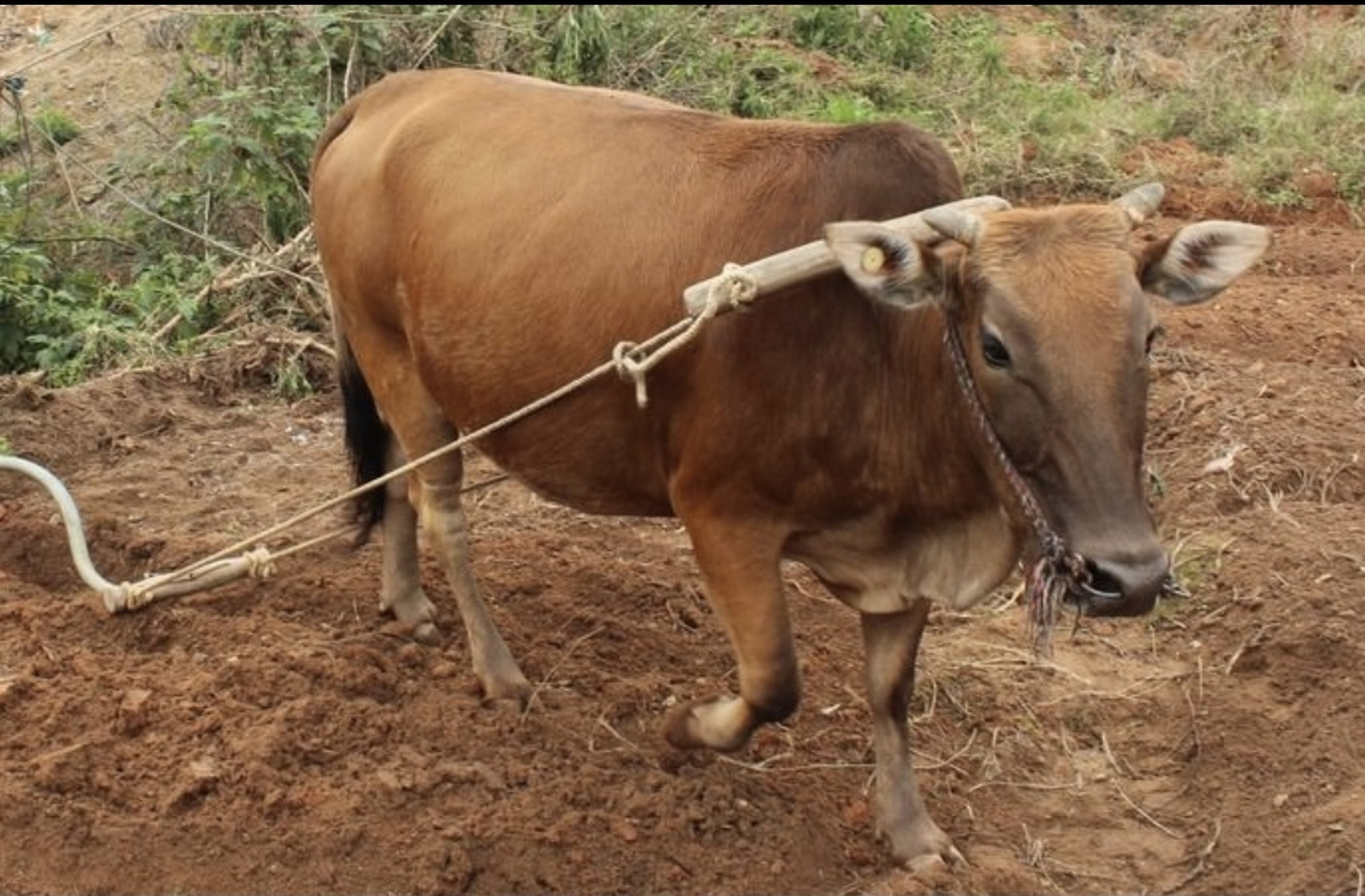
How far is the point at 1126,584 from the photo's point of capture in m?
3.40

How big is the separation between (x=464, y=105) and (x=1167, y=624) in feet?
9.25

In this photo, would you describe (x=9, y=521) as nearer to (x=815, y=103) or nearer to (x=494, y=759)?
(x=494, y=759)

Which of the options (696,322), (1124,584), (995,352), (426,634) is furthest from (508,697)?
(1124,584)

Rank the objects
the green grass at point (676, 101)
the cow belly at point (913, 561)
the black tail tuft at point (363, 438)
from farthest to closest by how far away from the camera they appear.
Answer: the green grass at point (676, 101)
the black tail tuft at point (363, 438)
the cow belly at point (913, 561)

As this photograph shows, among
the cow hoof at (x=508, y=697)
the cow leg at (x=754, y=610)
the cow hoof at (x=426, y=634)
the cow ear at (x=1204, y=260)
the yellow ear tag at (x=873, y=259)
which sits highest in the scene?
the yellow ear tag at (x=873, y=259)

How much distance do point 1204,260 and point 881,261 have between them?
2.37ft

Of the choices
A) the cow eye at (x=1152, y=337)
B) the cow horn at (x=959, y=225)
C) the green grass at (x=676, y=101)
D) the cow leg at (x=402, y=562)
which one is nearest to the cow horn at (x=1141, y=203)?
the cow eye at (x=1152, y=337)

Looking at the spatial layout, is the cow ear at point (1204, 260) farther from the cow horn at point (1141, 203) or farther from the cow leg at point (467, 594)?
the cow leg at point (467, 594)

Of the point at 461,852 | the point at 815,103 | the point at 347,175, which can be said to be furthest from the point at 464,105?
the point at 815,103

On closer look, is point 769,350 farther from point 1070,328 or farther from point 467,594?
point 467,594

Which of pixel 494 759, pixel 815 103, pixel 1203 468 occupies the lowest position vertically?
pixel 815 103

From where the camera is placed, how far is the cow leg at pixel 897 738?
179 inches

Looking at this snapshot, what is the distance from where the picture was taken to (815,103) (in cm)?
1157

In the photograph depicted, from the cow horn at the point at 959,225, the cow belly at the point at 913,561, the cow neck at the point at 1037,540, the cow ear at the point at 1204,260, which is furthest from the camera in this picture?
the cow belly at the point at 913,561
